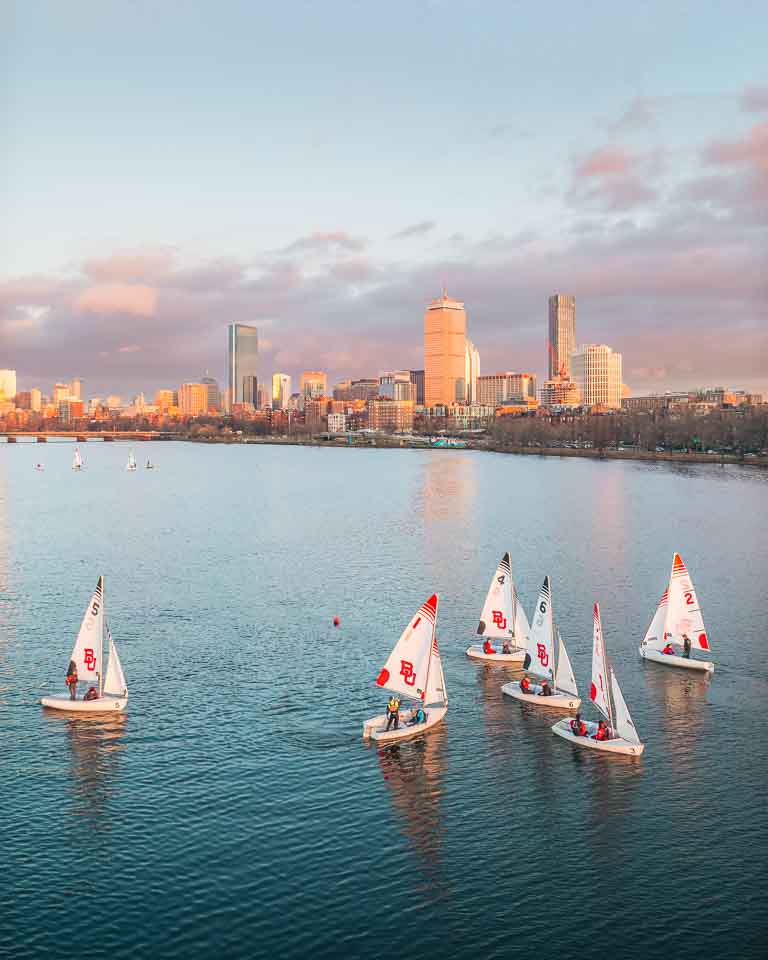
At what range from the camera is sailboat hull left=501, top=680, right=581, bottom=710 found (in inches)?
1790

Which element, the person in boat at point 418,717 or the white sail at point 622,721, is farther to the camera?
the person in boat at point 418,717

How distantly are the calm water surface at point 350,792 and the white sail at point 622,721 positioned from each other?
144 cm

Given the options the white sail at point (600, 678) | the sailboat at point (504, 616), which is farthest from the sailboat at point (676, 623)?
the white sail at point (600, 678)

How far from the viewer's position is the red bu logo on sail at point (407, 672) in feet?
142

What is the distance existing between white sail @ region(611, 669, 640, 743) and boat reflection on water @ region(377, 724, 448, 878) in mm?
7341

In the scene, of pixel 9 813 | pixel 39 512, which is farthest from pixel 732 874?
pixel 39 512

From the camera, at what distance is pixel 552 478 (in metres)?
180

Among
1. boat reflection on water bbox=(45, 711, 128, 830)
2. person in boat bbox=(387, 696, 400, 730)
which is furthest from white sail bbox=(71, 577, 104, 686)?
person in boat bbox=(387, 696, 400, 730)

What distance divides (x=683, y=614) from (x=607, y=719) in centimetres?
1534

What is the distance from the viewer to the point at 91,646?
150 ft

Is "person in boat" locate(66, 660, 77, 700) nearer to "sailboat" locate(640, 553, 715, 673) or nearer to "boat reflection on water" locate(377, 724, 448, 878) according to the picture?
"boat reflection on water" locate(377, 724, 448, 878)

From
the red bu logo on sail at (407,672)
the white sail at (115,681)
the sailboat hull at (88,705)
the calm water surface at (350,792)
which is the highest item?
the red bu logo on sail at (407,672)

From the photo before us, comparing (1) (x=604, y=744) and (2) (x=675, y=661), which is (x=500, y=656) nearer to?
(2) (x=675, y=661)

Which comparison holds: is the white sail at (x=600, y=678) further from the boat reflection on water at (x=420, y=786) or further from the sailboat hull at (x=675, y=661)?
the sailboat hull at (x=675, y=661)
